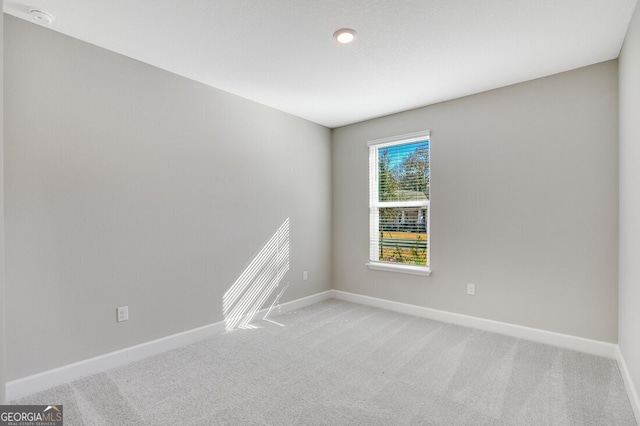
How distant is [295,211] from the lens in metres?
4.27

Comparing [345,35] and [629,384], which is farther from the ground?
[345,35]

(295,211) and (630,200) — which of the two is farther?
(295,211)

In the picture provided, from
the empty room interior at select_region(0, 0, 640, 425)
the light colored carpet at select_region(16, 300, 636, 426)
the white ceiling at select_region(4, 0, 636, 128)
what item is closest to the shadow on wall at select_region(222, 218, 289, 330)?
the empty room interior at select_region(0, 0, 640, 425)

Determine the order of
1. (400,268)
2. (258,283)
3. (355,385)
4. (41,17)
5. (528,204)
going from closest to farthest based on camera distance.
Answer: (41,17), (355,385), (528,204), (258,283), (400,268)

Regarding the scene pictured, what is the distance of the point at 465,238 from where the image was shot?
3578mm

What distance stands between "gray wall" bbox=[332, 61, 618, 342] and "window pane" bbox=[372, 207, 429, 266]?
6.8 inches

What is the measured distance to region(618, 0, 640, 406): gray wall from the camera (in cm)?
206

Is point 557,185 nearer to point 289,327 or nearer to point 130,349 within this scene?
point 289,327

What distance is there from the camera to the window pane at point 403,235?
3.96 meters

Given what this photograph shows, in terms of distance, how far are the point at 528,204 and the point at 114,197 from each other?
3.64 meters

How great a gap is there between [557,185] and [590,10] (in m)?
1.43

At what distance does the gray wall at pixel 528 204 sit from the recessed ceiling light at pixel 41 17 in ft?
11.0

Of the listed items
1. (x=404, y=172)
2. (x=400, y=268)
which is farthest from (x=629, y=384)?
(x=404, y=172)

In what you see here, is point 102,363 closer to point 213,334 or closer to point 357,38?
point 213,334
